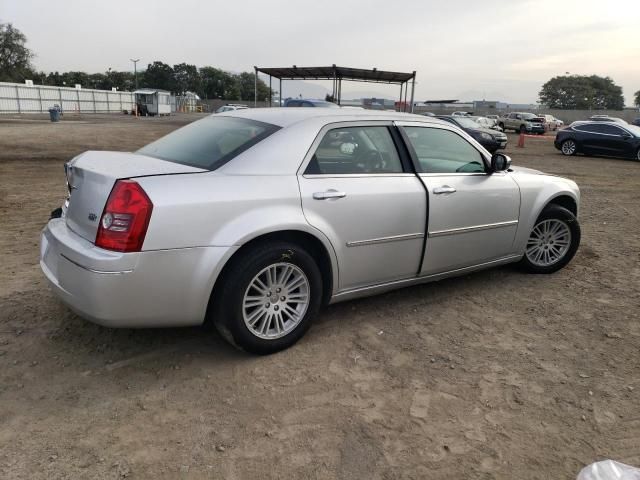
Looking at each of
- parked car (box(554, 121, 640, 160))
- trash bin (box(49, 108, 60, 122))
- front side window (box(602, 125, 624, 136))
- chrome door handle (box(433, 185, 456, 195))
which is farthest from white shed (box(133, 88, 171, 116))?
chrome door handle (box(433, 185, 456, 195))

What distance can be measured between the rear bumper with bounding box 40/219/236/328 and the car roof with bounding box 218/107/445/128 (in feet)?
3.63

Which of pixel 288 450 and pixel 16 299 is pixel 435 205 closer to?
pixel 288 450

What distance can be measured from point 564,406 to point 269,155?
7.39 ft

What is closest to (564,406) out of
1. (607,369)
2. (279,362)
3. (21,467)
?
(607,369)

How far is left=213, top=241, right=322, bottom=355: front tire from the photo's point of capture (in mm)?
2990

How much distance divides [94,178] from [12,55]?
290 ft

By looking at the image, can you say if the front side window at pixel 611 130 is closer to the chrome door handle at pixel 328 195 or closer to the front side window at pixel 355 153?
the front side window at pixel 355 153

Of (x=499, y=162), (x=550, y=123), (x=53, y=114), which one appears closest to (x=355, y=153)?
(x=499, y=162)

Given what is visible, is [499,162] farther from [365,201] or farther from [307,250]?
[307,250]

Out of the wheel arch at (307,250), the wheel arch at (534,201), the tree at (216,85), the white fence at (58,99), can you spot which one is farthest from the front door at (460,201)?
the tree at (216,85)

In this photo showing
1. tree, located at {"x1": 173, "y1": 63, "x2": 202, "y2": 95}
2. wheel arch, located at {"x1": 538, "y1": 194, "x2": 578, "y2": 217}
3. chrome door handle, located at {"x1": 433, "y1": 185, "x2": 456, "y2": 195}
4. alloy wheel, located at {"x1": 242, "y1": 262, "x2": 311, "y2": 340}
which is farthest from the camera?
tree, located at {"x1": 173, "y1": 63, "x2": 202, "y2": 95}

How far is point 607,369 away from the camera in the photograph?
3.28 metres

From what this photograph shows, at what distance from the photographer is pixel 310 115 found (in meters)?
3.52

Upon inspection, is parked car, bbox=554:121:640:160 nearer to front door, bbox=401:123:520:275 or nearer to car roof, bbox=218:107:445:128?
front door, bbox=401:123:520:275
